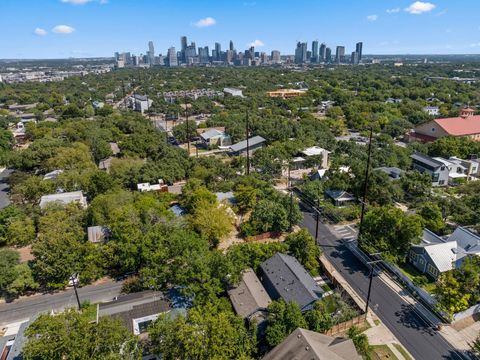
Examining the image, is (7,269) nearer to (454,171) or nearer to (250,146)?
(250,146)

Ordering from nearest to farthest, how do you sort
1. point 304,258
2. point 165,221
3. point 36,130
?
1. point 304,258
2. point 165,221
3. point 36,130

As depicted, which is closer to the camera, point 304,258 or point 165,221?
point 304,258

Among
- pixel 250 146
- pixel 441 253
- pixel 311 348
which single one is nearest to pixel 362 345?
pixel 311 348

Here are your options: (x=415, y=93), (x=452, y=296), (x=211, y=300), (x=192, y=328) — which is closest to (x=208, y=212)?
(x=211, y=300)

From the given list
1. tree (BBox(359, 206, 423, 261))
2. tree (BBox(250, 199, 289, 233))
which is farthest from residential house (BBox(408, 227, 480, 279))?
tree (BBox(250, 199, 289, 233))

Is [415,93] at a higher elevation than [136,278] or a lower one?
higher

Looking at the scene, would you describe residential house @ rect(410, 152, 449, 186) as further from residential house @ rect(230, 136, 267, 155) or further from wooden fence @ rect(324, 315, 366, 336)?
wooden fence @ rect(324, 315, 366, 336)

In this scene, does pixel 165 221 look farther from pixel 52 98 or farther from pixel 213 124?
pixel 52 98
